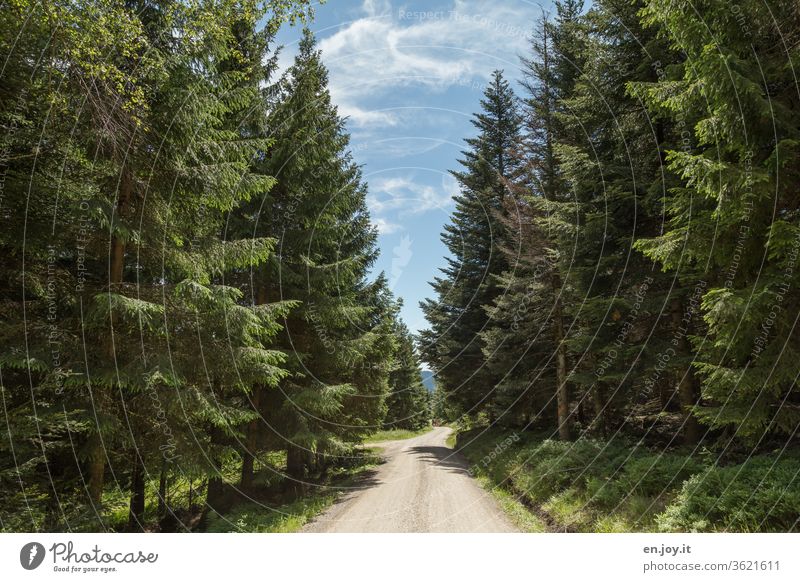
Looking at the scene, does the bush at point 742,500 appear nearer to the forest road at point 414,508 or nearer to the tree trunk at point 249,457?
the forest road at point 414,508

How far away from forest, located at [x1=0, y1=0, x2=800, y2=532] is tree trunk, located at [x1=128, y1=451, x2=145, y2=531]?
9 centimetres

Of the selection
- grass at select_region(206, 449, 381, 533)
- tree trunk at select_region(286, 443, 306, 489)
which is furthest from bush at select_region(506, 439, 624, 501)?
A: tree trunk at select_region(286, 443, 306, 489)

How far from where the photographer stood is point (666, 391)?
13.1m

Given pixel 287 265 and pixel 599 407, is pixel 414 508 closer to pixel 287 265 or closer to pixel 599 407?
pixel 599 407

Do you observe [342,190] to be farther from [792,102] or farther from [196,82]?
[792,102]

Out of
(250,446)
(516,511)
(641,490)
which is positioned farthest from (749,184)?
(250,446)

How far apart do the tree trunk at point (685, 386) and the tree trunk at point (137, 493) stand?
41.9 ft

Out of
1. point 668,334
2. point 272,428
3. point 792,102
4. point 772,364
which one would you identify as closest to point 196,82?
point 272,428

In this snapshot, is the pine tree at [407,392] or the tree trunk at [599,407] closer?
the tree trunk at [599,407]

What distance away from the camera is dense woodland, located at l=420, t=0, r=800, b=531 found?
19.7 feet

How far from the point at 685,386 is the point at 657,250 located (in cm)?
479

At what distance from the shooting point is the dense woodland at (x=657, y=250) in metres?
6.00

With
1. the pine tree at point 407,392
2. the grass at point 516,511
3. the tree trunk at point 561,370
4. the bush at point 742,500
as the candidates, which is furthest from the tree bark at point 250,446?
the pine tree at point 407,392
